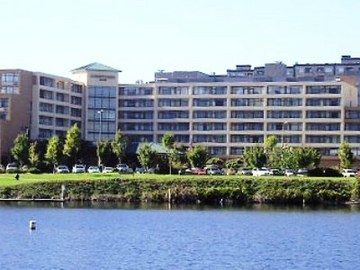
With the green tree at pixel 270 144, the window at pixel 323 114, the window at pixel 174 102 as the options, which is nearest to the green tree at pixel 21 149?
the window at pixel 174 102

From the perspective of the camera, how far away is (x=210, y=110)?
638ft

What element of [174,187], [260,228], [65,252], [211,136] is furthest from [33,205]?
[211,136]

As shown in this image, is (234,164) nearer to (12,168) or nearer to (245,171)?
(245,171)

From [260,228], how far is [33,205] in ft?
125

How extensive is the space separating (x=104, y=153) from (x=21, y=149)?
50.7ft

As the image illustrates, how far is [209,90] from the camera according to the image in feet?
639

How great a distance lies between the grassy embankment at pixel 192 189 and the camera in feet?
408

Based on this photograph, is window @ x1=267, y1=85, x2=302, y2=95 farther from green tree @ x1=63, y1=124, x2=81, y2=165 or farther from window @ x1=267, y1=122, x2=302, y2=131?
green tree @ x1=63, y1=124, x2=81, y2=165

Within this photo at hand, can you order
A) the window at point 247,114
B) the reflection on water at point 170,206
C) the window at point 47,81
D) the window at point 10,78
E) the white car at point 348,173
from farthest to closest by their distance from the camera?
the window at point 247,114 < the window at point 47,81 < the window at point 10,78 < the white car at point 348,173 < the reflection on water at point 170,206

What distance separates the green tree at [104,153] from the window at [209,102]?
102 feet

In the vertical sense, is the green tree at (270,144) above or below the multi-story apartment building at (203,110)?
below

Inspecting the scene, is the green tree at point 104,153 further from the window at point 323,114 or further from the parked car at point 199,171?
the window at point 323,114

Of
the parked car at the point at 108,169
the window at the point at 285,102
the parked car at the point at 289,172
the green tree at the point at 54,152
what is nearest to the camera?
the parked car at the point at 289,172

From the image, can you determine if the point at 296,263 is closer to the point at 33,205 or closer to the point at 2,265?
the point at 2,265
